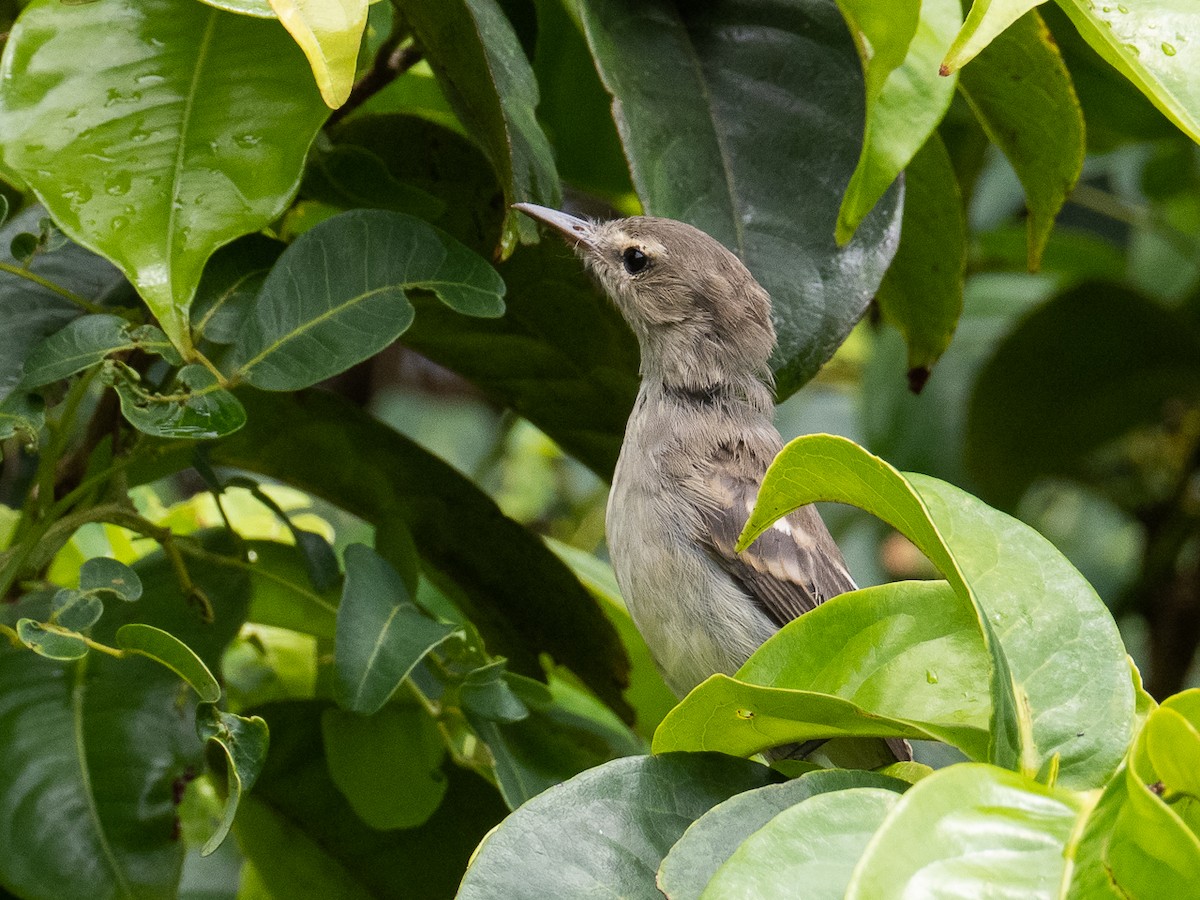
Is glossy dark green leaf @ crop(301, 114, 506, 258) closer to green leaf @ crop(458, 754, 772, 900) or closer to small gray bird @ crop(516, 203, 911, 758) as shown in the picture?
small gray bird @ crop(516, 203, 911, 758)

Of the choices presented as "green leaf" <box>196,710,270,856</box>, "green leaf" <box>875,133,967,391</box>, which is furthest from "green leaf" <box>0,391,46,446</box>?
"green leaf" <box>875,133,967,391</box>

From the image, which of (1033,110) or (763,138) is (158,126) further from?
(1033,110)

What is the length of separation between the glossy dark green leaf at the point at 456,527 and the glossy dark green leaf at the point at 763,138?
488mm

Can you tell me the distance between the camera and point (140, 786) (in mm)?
1563

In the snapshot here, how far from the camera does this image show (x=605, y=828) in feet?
3.67

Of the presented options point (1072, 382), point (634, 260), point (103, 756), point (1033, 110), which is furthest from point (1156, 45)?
point (1072, 382)

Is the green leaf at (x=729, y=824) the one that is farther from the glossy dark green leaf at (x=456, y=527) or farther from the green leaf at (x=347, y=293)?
the glossy dark green leaf at (x=456, y=527)

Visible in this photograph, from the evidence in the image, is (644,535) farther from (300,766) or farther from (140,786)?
(140,786)

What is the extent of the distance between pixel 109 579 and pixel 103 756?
35 centimetres

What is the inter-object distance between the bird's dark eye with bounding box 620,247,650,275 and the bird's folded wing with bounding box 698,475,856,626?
536mm

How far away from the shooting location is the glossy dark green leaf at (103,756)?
1501mm

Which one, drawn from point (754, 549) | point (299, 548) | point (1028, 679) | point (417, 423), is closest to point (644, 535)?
point (754, 549)

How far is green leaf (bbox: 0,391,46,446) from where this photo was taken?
4.20 ft

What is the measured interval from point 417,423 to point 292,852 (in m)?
3.57
